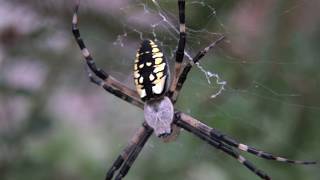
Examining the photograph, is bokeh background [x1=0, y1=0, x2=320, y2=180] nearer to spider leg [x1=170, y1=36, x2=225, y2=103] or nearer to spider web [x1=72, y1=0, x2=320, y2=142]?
spider web [x1=72, y1=0, x2=320, y2=142]

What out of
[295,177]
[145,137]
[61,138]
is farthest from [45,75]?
[295,177]

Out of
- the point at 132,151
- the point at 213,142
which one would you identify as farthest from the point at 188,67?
the point at 132,151

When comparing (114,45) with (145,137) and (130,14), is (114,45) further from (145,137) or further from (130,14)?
(145,137)

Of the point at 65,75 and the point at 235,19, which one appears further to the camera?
the point at 65,75

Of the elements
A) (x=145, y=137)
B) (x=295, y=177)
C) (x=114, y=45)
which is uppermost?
(x=114, y=45)

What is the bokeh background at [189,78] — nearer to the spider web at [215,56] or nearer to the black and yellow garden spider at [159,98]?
the spider web at [215,56]

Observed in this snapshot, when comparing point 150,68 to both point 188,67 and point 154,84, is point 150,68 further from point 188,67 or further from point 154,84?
point 188,67

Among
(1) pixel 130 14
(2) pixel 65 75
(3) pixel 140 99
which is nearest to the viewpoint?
(3) pixel 140 99
